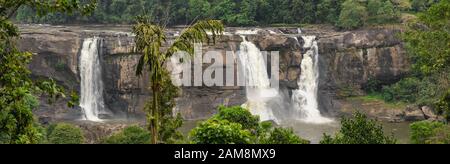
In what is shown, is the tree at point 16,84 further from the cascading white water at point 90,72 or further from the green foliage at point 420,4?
the green foliage at point 420,4

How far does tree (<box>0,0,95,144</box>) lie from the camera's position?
7344 mm

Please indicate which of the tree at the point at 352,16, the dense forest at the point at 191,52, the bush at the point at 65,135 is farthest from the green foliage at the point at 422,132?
the tree at the point at 352,16

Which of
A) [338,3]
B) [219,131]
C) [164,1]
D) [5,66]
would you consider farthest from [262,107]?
[5,66]

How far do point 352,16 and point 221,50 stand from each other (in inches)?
452

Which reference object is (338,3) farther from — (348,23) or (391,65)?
(391,65)

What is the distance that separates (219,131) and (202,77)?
976 inches

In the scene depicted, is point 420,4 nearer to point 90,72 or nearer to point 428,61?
point 428,61

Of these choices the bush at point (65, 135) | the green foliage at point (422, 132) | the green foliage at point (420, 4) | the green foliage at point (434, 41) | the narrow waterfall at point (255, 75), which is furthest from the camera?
the green foliage at point (420, 4)

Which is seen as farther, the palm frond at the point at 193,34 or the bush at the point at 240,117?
the bush at the point at 240,117

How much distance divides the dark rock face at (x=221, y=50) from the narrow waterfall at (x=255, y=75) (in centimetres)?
58

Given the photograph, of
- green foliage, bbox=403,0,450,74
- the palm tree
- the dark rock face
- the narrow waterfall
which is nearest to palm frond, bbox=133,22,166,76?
the palm tree

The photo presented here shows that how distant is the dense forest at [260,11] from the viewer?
4206 centimetres

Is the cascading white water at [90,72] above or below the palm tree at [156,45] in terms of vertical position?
below
